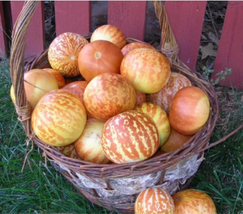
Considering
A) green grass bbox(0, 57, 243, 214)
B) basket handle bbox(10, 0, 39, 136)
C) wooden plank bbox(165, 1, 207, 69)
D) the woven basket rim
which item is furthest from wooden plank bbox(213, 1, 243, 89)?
basket handle bbox(10, 0, 39, 136)

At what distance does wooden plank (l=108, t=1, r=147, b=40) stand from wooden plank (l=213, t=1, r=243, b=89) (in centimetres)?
63

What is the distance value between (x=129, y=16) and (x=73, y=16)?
47 cm

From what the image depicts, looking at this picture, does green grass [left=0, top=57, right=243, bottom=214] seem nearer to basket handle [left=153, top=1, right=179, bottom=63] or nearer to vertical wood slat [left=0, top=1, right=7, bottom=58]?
basket handle [left=153, top=1, right=179, bottom=63]

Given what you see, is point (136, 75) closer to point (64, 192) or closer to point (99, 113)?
point (99, 113)

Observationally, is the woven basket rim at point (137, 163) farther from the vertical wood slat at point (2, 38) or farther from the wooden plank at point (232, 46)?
the vertical wood slat at point (2, 38)

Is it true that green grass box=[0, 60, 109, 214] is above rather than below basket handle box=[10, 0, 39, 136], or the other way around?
below

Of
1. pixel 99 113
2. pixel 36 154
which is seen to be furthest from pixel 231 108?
pixel 36 154

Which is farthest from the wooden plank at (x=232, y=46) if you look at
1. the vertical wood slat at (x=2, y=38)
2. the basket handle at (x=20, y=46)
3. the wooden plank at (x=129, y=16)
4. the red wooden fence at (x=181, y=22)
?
the vertical wood slat at (x=2, y=38)

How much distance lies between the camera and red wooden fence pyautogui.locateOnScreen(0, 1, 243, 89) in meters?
2.21

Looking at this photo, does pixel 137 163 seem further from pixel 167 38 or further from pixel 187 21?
pixel 187 21

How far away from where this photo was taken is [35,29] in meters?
2.62

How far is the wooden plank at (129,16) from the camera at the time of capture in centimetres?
231

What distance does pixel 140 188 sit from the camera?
1.42 m

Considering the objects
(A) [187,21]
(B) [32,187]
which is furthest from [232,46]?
(B) [32,187]
